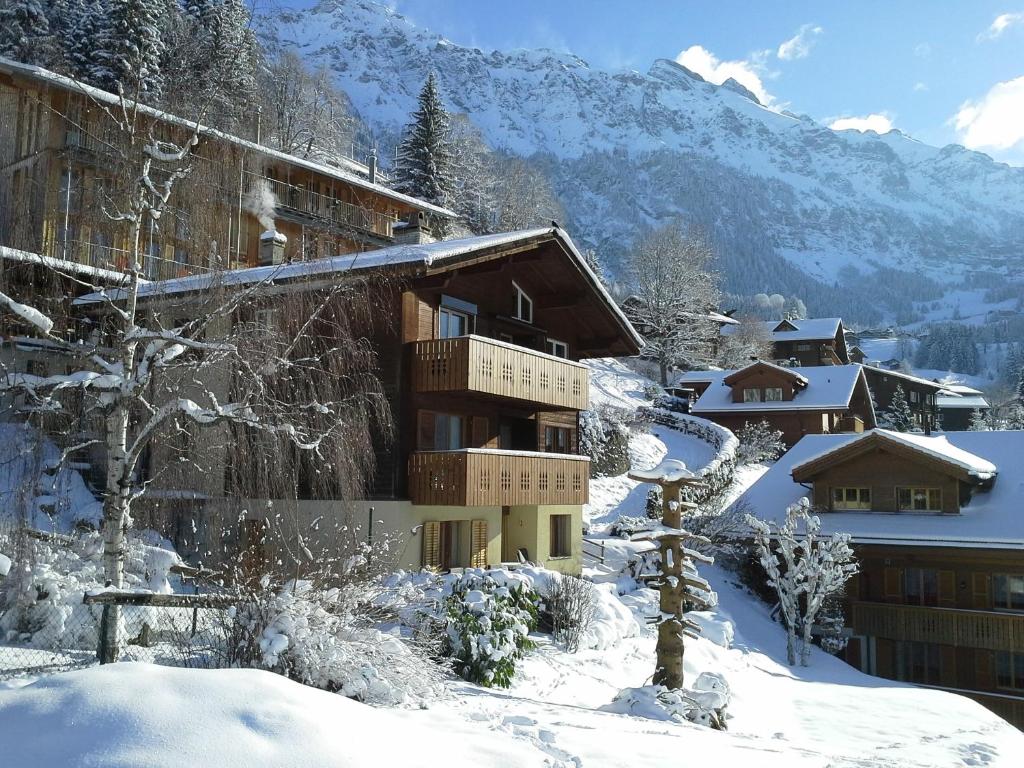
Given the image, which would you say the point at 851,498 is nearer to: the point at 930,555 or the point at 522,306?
the point at 930,555

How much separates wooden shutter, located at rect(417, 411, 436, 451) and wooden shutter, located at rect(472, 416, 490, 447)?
1.85 m

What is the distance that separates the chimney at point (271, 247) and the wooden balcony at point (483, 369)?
593cm

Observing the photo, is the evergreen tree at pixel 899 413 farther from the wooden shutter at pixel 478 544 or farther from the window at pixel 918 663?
the wooden shutter at pixel 478 544

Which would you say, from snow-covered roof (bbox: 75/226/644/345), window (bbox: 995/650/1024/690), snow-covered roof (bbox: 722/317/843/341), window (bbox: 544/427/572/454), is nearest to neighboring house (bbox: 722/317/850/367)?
snow-covered roof (bbox: 722/317/843/341)

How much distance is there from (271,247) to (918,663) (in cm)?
2291

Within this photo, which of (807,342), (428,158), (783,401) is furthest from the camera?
(807,342)

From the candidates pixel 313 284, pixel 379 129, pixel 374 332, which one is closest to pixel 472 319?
pixel 374 332

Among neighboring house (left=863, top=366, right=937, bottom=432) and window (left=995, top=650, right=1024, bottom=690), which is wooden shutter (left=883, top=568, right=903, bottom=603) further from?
neighboring house (left=863, top=366, right=937, bottom=432)

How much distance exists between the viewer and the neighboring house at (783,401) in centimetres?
5312

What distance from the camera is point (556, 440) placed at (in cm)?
2706

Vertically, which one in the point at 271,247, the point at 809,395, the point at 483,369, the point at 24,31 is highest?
the point at 24,31

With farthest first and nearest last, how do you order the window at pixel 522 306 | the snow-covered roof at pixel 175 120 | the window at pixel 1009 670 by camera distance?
the window at pixel 1009 670 → the window at pixel 522 306 → the snow-covered roof at pixel 175 120

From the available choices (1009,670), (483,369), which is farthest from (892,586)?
(483,369)

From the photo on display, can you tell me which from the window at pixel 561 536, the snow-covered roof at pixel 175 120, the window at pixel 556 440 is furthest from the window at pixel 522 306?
the snow-covered roof at pixel 175 120
